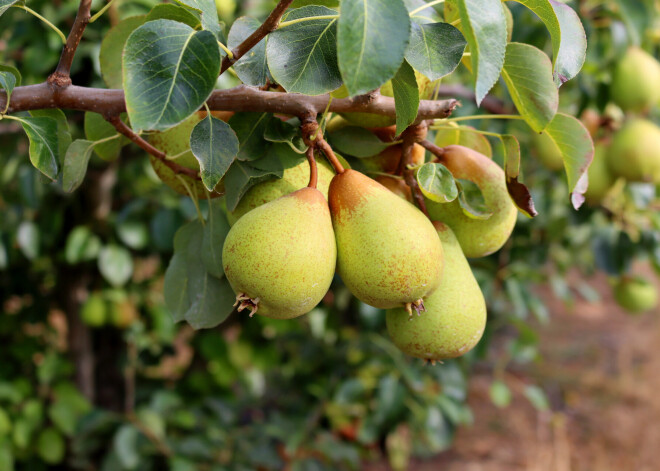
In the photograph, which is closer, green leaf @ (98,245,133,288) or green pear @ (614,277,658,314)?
green leaf @ (98,245,133,288)

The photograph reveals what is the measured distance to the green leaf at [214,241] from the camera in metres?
0.50

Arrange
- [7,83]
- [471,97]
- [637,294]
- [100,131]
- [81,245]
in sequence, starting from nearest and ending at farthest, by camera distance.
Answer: [7,83] < [100,131] < [471,97] < [81,245] < [637,294]

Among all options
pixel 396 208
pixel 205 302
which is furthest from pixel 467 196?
pixel 205 302

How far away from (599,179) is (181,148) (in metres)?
0.92

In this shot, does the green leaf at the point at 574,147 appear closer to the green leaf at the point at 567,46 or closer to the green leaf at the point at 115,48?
the green leaf at the point at 567,46

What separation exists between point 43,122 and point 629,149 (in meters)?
1.05

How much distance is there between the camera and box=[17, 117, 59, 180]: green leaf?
18.2 inches

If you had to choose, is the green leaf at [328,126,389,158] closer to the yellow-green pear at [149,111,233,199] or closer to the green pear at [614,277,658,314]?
the yellow-green pear at [149,111,233,199]

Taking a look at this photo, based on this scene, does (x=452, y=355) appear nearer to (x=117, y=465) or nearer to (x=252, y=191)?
(x=252, y=191)

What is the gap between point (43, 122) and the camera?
485 mm

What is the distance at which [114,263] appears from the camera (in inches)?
49.3

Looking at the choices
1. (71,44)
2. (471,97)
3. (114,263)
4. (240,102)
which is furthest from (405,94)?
(114,263)

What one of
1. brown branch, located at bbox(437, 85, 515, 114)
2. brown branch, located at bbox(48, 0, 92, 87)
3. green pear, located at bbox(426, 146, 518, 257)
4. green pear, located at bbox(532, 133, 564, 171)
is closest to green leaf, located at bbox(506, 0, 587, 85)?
green pear, located at bbox(426, 146, 518, 257)

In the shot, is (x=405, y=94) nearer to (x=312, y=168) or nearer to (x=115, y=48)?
(x=312, y=168)
